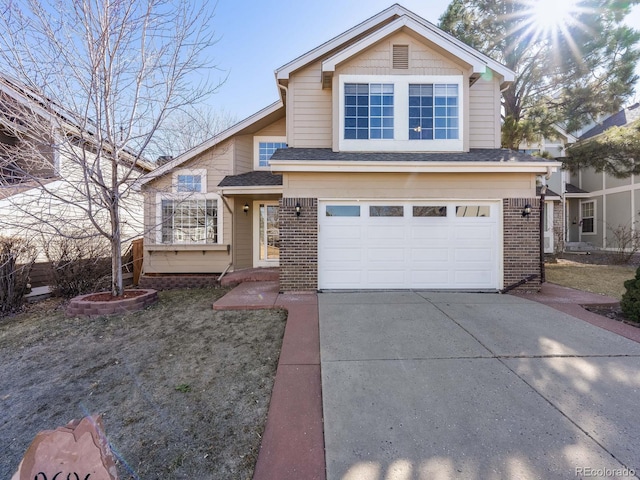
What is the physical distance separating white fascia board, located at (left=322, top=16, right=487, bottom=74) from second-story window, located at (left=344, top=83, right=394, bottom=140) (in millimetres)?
652

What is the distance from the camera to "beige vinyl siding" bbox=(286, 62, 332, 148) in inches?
311

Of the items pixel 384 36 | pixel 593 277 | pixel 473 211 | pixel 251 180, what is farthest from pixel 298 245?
pixel 593 277

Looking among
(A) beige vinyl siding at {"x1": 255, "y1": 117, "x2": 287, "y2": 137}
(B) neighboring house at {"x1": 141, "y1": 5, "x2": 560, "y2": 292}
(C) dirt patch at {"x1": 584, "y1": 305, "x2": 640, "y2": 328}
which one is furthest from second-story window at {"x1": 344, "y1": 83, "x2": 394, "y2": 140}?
(C) dirt patch at {"x1": 584, "y1": 305, "x2": 640, "y2": 328}

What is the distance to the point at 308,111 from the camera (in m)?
7.95

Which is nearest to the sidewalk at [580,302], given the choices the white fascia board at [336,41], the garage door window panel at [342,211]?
the garage door window panel at [342,211]

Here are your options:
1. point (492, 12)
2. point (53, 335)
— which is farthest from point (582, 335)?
point (492, 12)

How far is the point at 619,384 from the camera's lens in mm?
3094

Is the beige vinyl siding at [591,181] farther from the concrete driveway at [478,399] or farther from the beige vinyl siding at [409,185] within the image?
the concrete driveway at [478,399]

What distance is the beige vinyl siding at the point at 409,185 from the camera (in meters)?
6.85

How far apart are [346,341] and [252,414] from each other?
1.77m

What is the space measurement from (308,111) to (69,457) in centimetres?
801

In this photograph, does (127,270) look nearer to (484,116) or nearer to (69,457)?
(69,457)

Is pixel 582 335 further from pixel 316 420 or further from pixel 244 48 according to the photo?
pixel 244 48

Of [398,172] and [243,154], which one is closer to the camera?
[398,172]
